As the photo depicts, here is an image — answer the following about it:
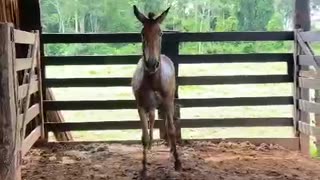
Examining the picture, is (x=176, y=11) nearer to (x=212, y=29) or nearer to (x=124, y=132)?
(x=212, y=29)

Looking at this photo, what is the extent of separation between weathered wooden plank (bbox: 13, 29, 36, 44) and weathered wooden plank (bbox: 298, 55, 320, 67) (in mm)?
3626

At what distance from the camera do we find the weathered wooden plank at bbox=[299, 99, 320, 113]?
229 inches

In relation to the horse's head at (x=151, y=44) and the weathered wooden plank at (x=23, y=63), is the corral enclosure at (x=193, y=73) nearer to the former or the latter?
the weathered wooden plank at (x=23, y=63)

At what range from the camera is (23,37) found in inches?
197

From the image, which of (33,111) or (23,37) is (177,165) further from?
(23,37)

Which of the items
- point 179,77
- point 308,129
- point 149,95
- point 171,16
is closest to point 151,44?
point 149,95

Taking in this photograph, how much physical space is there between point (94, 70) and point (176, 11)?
6.46 feet

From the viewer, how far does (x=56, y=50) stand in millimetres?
8367

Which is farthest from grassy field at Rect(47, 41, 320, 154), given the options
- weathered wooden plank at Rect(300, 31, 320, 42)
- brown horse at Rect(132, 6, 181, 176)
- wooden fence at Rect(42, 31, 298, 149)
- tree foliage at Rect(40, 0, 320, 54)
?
brown horse at Rect(132, 6, 181, 176)

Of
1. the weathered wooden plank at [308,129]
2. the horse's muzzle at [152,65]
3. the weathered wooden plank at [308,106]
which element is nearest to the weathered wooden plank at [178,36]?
the weathered wooden plank at [308,106]

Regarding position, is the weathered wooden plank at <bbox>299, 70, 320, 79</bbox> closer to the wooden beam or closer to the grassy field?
the wooden beam

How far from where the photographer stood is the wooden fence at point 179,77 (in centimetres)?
658

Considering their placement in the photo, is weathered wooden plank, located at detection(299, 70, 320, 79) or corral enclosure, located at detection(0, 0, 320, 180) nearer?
corral enclosure, located at detection(0, 0, 320, 180)

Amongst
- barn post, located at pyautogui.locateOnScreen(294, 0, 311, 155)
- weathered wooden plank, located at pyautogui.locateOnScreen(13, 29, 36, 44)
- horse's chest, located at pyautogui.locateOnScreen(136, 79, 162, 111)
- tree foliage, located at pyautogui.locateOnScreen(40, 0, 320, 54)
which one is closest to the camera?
weathered wooden plank, located at pyautogui.locateOnScreen(13, 29, 36, 44)
